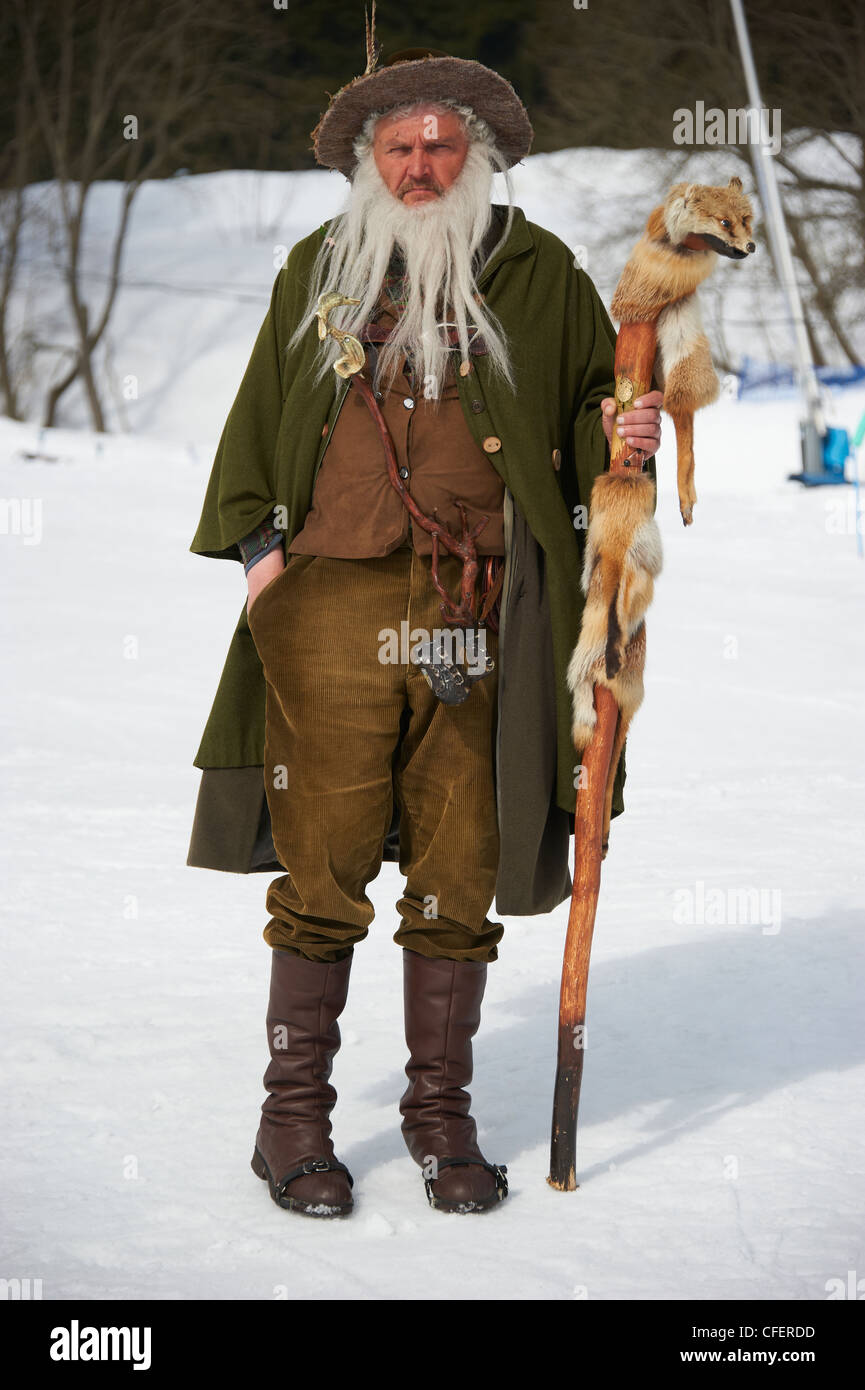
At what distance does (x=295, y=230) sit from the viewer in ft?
59.6

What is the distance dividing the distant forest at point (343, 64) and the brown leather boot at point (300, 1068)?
52.1ft

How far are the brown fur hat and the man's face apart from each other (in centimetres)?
4

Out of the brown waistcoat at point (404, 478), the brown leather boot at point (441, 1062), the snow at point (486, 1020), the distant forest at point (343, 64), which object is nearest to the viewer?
the snow at point (486, 1020)

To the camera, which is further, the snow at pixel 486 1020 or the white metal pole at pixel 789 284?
the white metal pole at pixel 789 284

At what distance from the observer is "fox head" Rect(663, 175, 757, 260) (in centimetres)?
248

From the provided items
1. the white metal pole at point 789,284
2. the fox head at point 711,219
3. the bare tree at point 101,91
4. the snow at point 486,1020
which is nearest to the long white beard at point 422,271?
the fox head at point 711,219

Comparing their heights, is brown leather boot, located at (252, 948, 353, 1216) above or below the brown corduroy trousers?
below

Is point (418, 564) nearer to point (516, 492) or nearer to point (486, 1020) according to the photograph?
point (516, 492)

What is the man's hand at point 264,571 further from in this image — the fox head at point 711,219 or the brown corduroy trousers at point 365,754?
the fox head at point 711,219

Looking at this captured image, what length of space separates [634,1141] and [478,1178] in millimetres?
414

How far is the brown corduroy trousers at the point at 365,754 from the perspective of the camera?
258 cm

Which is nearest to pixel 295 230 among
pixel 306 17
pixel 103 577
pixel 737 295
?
pixel 306 17

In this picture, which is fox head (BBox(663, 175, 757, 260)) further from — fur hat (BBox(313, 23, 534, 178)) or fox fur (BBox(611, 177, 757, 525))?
fur hat (BBox(313, 23, 534, 178))

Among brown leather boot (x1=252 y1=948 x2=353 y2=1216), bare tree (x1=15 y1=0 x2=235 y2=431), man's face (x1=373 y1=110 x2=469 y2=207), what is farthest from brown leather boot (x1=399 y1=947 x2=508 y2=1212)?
bare tree (x1=15 y1=0 x2=235 y2=431)
